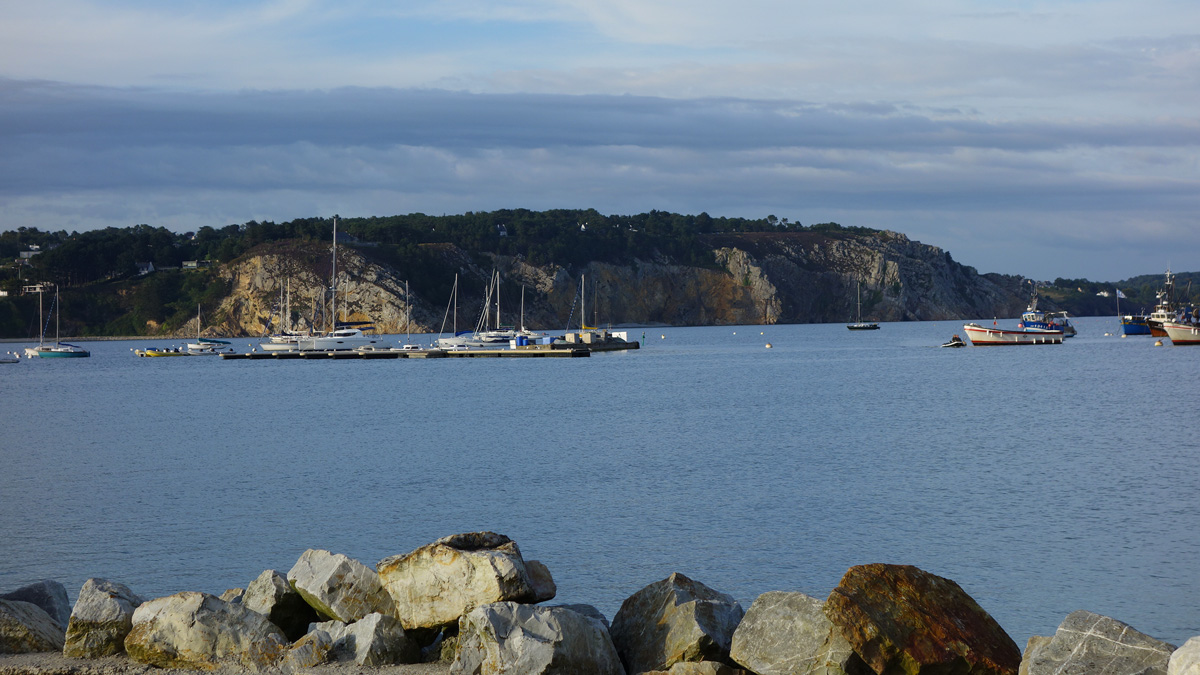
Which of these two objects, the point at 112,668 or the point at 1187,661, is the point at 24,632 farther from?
the point at 1187,661

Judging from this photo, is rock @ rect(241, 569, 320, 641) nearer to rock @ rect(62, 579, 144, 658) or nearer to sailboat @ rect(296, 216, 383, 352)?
rock @ rect(62, 579, 144, 658)

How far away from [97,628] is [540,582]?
170 inches

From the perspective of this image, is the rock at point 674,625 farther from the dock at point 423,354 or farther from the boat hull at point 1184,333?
the boat hull at point 1184,333

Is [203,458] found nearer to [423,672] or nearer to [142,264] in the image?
[423,672]

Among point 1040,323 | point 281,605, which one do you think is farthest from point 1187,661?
point 1040,323

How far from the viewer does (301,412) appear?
4909 centimetres

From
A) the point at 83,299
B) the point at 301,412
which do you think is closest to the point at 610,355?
the point at 301,412

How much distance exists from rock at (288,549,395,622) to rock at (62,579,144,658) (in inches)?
67.4

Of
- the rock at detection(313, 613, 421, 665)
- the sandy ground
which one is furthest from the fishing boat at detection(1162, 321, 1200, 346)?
the sandy ground

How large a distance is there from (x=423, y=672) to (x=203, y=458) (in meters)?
24.3

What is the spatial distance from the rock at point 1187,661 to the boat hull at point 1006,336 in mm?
106049

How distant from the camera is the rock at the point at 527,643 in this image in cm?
911

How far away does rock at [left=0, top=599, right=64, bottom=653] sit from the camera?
35.4ft

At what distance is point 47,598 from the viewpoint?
12.3 meters
